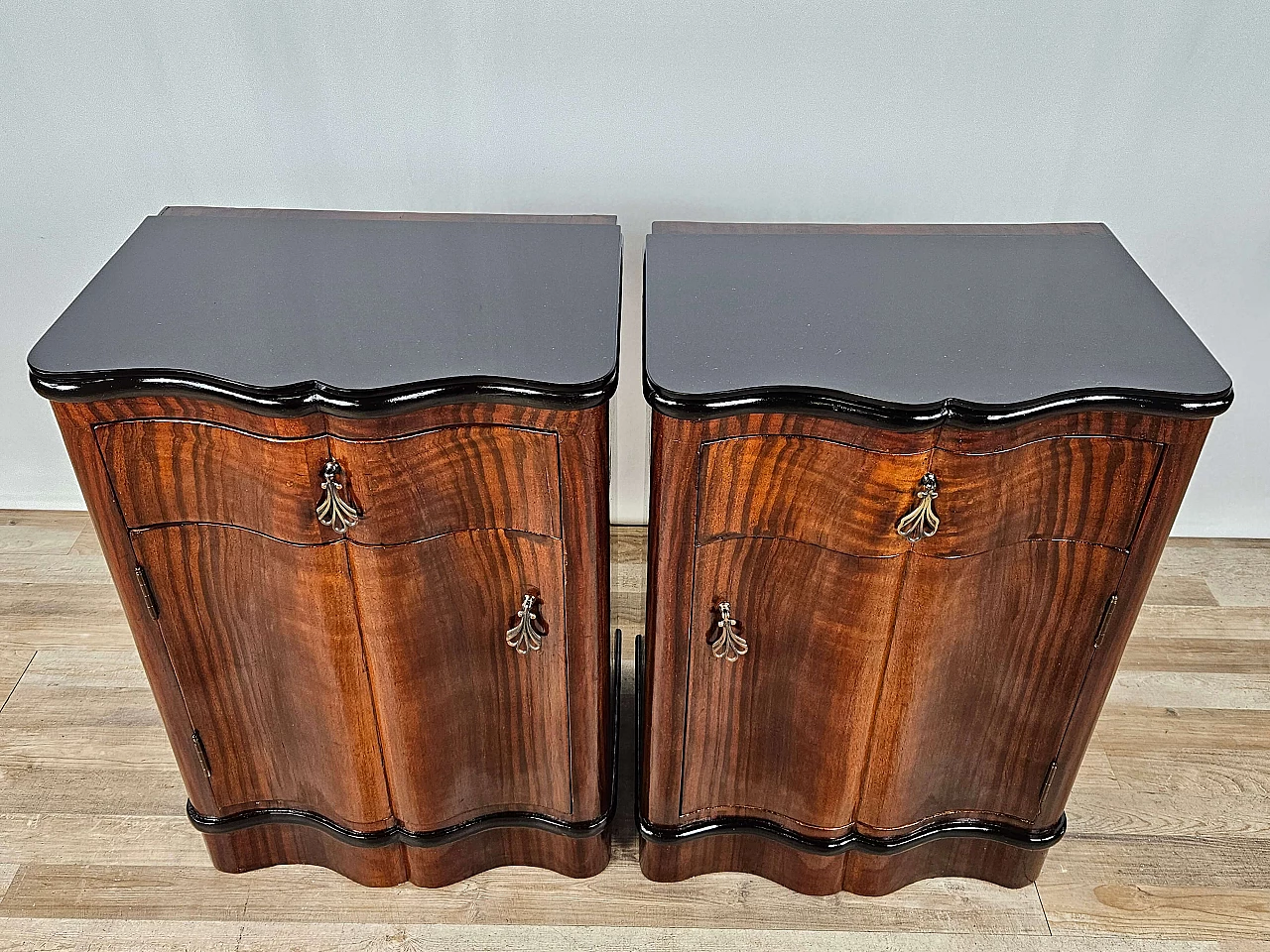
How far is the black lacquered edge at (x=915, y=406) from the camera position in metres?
0.98

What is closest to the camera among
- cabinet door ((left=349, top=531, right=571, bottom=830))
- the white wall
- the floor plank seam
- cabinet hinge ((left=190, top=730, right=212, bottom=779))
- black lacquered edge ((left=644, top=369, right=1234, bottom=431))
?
black lacquered edge ((left=644, top=369, right=1234, bottom=431))

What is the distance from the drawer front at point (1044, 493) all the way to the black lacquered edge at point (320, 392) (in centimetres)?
36

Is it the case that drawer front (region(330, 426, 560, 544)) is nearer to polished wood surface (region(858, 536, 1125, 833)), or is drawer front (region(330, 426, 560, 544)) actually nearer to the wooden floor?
polished wood surface (region(858, 536, 1125, 833))

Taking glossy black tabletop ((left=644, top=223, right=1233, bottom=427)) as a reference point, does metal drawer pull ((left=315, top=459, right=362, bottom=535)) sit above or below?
below

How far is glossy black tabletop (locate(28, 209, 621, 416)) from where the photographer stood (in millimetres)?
986

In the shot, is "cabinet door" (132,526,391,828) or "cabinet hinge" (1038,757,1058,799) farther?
"cabinet hinge" (1038,757,1058,799)

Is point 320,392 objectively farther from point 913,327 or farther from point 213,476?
point 913,327

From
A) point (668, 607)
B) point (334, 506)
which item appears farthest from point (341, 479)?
point (668, 607)

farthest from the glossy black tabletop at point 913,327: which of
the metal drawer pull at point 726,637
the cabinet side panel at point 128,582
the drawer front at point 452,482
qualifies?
the cabinet side panel at point 128,582

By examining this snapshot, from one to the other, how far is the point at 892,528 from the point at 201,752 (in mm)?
849

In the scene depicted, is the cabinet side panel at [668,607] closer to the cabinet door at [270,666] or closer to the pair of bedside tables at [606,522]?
the pair of bedside tables at [606,522]

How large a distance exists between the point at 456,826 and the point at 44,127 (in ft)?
3.78

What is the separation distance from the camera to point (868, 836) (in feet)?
4.41

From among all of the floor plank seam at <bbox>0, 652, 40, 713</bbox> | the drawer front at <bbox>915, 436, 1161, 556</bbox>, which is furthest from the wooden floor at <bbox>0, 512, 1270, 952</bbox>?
the drawer front at <bbox>915, 436, 1161, 556</bbox>
